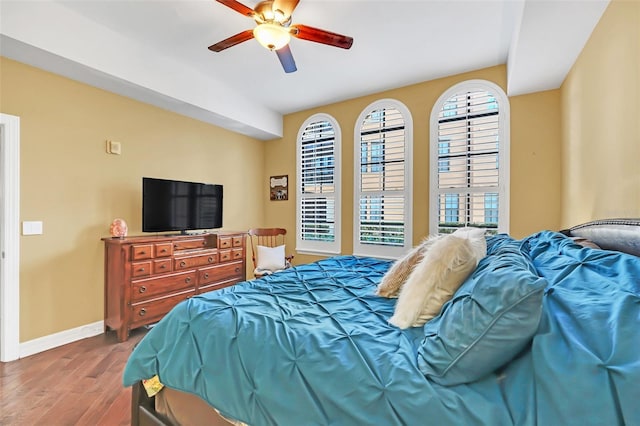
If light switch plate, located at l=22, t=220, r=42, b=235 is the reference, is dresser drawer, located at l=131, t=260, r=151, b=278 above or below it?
below

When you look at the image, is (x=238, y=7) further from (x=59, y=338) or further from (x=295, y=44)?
(x=59, y=338)

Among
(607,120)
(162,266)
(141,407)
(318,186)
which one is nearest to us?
(141,407)

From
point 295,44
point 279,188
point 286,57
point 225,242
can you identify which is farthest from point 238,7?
point 279,188

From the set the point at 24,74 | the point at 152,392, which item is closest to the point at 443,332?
the point at 152,392

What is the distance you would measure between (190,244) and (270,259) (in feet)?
3.26

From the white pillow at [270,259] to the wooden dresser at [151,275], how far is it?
54 centimetres

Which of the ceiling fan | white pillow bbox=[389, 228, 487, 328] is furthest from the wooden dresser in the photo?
white pillow bbox=[389, 228, 487, 328]

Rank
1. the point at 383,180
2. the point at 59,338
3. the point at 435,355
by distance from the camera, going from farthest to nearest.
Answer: the point at 383,180 < the point at 59,338 < the point at 435,355

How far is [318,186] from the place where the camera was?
454cm

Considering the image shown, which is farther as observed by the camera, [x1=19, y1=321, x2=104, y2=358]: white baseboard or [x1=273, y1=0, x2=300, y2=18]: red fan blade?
[x1=19, y1=321, x2=104, y2=358]: white baseboard

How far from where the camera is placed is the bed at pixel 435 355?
695 millimetres

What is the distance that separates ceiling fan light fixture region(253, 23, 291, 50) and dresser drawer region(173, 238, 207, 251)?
230cm

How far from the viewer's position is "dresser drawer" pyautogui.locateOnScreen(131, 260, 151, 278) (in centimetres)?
287

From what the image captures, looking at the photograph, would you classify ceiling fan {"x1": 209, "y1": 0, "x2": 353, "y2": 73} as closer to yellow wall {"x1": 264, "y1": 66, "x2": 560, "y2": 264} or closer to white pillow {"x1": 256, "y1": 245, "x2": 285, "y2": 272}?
yellow wall {"x1": 264, "y1": 66, "x2": 560, "y2": 264}
